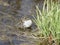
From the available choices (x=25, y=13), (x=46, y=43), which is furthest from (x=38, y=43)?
(x=25, y=13)

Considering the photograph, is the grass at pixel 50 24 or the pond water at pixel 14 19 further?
the pond water at pixel 14 19

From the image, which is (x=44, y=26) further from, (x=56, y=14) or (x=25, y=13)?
(x=25, y=13)

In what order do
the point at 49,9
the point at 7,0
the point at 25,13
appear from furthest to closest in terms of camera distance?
the point at 7,0 < the point at 25,13 < the point at 49,9

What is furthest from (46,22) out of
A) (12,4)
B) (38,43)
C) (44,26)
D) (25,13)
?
(12,4)

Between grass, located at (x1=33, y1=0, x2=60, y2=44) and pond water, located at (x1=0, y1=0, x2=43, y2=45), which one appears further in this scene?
pond water, located at (x1=0, y1=0, x2=43, y2=45)

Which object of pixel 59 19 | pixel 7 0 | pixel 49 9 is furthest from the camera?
pixel 7 0

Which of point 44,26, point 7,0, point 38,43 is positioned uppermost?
point 7,0

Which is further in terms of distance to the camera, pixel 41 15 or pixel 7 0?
pixel 7 0

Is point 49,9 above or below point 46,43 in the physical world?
above

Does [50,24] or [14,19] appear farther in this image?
[14,19]
